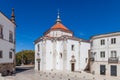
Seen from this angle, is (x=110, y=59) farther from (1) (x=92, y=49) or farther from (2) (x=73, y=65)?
(2) (x=73, y=65)

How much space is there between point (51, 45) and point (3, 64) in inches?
647

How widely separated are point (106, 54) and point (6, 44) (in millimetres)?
18896

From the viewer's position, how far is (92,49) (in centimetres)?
3459

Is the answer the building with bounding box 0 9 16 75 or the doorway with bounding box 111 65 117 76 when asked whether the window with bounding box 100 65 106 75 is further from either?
the building with bounding box 0 9 16 75

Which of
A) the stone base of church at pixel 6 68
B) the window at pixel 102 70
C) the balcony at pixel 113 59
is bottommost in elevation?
the window at pixel 102 70

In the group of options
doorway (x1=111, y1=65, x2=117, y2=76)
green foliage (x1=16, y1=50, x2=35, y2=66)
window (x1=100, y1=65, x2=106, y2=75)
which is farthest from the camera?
green foliage (x1=16, y1=50, x2=35, y2=66)

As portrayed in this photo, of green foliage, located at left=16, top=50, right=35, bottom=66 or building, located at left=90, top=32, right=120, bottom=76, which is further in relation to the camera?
green foliage, located at left=16, top=50, right=35, bottom=66

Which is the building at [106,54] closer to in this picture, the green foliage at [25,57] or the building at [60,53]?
the building at [60,53]

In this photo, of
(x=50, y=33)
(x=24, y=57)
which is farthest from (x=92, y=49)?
(x=24, y=57)

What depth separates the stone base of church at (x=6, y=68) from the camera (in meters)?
23.2

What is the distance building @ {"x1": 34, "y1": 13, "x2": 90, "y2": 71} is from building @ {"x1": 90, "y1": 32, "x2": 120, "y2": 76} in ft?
18.1

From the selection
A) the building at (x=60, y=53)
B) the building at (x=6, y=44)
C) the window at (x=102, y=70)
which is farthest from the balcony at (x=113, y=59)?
the building at (x=6, y=44)

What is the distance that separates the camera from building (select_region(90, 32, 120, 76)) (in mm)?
29516

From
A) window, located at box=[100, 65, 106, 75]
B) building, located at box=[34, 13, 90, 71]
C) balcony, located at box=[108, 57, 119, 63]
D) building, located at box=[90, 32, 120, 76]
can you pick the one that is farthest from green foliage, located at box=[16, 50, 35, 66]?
balcony, located at box=[108, 57, 119, 63]
